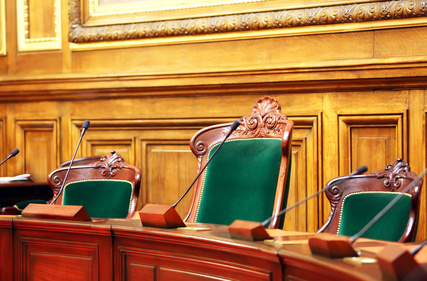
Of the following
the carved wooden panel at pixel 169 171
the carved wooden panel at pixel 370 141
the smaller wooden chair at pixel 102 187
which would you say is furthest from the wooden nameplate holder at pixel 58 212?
the carved wooden panel at pixel 370 141

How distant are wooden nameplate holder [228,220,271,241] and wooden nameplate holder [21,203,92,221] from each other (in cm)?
63

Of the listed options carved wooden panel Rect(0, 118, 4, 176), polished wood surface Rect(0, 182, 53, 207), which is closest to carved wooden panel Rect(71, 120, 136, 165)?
polished wood surface Rect(0, 182, 53, 207)

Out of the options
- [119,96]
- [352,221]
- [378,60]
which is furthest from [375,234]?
[119,96]

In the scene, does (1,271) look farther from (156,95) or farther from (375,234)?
(156,95)

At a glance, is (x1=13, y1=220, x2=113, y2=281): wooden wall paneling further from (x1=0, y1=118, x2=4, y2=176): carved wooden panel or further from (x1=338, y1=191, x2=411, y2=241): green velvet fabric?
(x1=0, y1=118, x2=4, y2=176): carved wooden panel

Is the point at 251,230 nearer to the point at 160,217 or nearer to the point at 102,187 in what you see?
the point at 160,217

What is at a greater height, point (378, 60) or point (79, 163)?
point (378, 60)

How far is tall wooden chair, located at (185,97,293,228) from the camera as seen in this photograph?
2.44m

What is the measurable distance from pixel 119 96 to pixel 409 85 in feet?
5.59

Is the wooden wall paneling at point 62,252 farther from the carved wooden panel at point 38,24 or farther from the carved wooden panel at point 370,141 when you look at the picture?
the carved wooden panel at point 38,24

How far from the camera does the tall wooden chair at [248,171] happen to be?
2.44m

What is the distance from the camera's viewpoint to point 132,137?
12.1ft

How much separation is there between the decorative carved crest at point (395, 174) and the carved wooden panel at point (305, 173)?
85 cm

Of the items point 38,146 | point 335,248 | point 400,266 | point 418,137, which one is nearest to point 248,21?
point 418,137
